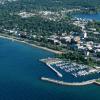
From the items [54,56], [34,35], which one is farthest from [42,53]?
[34,35]

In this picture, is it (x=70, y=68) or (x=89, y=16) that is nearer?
(x=70, y=68)

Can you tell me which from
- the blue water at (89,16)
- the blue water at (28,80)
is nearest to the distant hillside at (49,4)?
the blue water at (89,16)

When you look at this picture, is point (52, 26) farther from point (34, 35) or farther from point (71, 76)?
point (71, 76)

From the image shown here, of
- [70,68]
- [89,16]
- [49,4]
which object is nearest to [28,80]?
[70,68]

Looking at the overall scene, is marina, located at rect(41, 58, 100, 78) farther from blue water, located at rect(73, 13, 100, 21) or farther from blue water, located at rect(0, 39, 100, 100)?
blue water, located at rect(73, 13, 100, 21)

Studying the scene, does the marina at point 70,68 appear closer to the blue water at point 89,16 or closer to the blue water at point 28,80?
the blue water at point 28,80

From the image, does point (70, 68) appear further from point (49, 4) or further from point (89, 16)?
point (49, 4)

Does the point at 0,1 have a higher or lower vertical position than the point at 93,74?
higher

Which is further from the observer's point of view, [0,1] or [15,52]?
[0,1]
